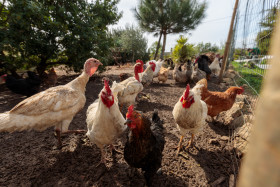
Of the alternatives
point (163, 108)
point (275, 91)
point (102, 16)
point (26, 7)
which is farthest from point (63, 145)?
point (102, 16)

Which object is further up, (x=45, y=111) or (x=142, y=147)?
(x=45, y=111)

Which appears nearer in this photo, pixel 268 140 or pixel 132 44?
pixel 268 140

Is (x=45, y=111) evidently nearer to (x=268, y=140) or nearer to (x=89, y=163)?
(x=89, y=163)

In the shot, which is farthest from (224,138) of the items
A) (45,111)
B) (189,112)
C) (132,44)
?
(132,44)

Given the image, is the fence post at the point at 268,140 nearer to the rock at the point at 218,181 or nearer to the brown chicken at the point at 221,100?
the rock at the point at 218,181

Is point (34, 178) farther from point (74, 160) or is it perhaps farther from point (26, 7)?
point (26, 7)

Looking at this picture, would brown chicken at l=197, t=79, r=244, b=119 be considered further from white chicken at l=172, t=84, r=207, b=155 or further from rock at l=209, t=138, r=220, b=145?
white chicken at l=172, t=84, r=207, b=155

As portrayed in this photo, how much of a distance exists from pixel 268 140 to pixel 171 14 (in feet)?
54.3

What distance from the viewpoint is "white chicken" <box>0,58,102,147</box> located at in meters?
2.25

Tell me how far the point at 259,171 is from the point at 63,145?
334cm

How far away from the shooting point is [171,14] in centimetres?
1423

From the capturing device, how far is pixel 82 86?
10.3 ft

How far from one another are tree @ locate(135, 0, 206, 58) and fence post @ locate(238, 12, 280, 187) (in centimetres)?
1637

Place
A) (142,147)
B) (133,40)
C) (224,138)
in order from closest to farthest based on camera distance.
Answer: (142,147), (224,138), (133,40)
